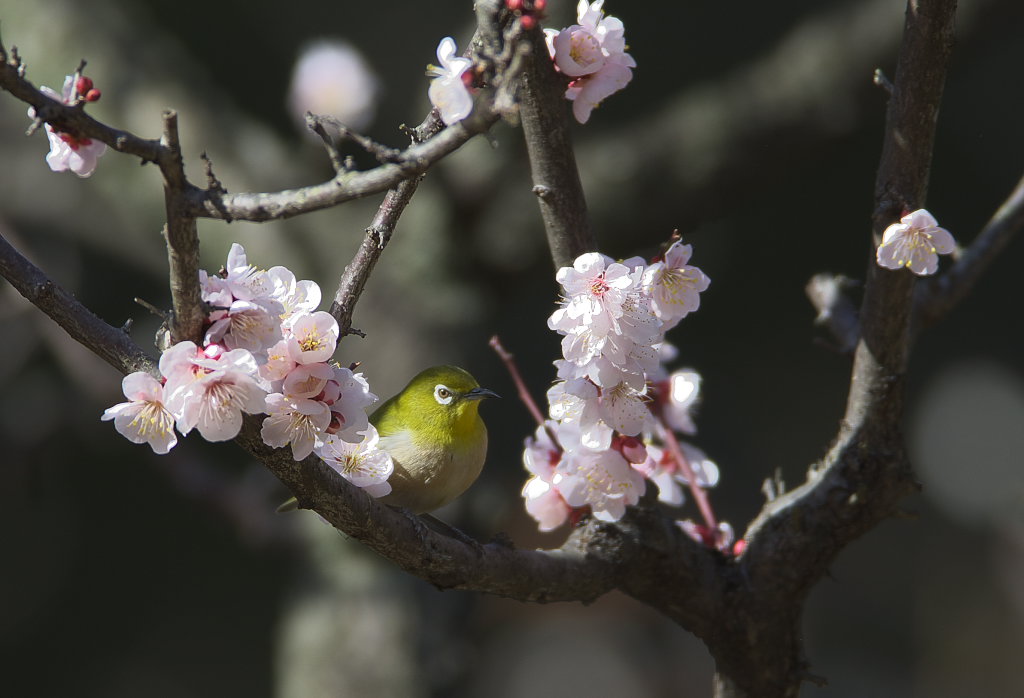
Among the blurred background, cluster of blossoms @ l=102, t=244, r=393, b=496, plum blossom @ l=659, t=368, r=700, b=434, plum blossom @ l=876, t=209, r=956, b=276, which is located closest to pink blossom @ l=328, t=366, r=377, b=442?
cluster of blossoms @ l=102, t=244, r=393, b=496

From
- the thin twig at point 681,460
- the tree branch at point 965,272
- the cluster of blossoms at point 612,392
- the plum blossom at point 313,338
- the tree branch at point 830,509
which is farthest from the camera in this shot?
the tree branch at point 965,272

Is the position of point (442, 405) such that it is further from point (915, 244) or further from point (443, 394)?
point (915, 244)

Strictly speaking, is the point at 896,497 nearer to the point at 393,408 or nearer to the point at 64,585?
the point at 393,408

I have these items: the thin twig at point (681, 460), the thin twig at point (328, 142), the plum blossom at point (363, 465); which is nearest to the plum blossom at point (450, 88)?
the thin twig at point (328, 142)

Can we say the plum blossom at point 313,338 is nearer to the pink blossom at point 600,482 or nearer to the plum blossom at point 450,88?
the plum blossom at point 450,88

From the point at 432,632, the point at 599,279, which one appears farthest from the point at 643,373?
the point at 432,632

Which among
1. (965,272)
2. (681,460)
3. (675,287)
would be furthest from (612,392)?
(965,272)

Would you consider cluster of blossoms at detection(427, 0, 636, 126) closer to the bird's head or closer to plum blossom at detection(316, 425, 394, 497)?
plum blossom at detection(316, 425, 394, 497)
